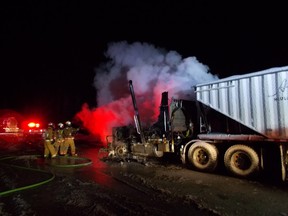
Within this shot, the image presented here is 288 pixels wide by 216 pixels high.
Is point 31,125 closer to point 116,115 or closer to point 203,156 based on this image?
point 116,115

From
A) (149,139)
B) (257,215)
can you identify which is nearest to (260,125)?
(257,215)

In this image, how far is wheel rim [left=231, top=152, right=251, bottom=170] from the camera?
7.82 meters

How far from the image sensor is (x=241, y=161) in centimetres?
793

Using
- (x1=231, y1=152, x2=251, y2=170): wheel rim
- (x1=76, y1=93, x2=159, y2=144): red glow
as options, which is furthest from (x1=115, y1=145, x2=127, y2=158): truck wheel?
(x1=231, y1=152, x2=251, y2=170): wheel rim

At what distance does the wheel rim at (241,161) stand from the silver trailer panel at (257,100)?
872 millimetres

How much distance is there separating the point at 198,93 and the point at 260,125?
7.72ft

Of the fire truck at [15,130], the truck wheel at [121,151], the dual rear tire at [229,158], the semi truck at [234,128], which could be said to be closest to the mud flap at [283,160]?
the semi truck at [234,128]

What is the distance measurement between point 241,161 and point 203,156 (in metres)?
1.31

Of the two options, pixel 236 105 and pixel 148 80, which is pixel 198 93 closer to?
pixel 236 105

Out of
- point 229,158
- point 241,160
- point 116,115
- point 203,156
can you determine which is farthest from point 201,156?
point 116,115

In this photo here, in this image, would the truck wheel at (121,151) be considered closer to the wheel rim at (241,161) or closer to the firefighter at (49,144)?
the firefighter at (49,144)

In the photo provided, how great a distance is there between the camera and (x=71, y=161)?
11094mm

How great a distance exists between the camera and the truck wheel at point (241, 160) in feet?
25.0

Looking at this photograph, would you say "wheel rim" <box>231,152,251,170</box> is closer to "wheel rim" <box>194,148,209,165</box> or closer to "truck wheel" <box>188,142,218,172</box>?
"truck wheel" <box>188,142,218,172</box>
